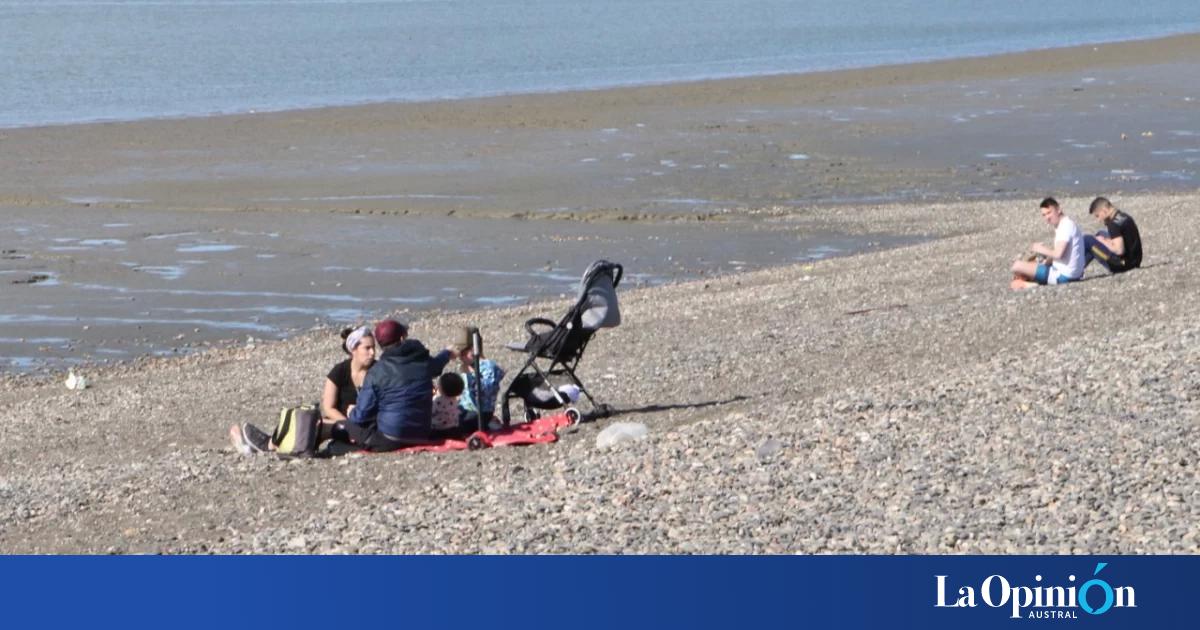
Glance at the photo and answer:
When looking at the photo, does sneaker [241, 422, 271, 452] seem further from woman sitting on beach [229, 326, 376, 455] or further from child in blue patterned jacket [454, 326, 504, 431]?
child in blue patterned jacket [454, 326, 504, 431]

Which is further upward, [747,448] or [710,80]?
[710,80]

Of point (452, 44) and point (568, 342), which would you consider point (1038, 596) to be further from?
point (452, 44)

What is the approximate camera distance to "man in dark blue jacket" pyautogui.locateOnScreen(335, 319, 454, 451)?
35.3 ft

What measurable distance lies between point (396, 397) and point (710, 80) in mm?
34779

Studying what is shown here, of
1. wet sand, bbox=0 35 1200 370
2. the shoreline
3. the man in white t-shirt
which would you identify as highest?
the shoreline

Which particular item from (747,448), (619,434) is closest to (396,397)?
(619,434)

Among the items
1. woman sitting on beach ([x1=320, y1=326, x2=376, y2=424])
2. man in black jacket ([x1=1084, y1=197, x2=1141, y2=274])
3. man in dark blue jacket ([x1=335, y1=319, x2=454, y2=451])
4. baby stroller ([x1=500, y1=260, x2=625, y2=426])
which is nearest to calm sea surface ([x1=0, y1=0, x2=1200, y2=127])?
man in black jacket ([x1=1084, y1=197, x2=1141, y2=274])

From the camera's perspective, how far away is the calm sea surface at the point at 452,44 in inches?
1789

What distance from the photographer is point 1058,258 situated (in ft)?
51.0

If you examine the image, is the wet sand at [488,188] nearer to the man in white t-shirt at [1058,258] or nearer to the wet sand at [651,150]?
the wet sand at [651,150]

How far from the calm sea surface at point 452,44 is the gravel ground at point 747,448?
26.4m

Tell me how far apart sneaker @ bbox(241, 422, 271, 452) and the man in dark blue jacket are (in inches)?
22.6

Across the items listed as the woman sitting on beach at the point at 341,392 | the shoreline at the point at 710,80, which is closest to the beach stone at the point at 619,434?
the woman sitting on beach at the point at 341,392

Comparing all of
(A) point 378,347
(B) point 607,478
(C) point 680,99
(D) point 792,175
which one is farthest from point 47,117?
(B) point 607,478
